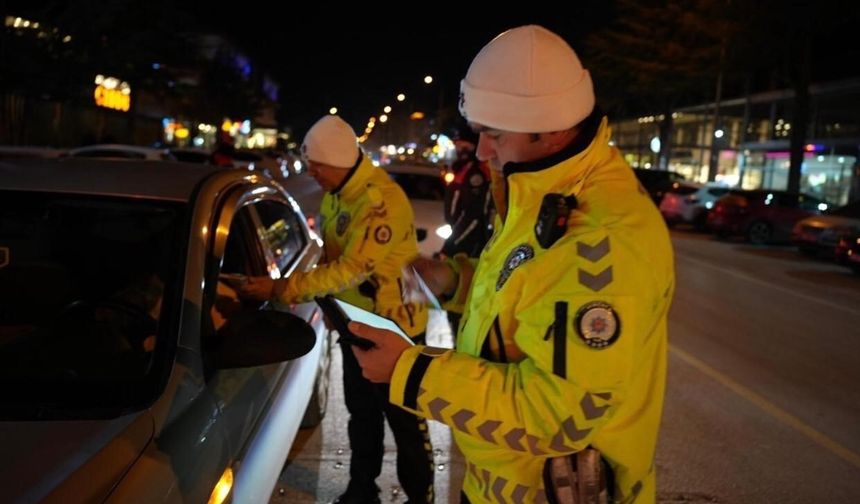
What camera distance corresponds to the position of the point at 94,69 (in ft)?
77.5

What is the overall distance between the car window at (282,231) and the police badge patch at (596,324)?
2.56 meters

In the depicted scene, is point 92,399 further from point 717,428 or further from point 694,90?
point 694,90

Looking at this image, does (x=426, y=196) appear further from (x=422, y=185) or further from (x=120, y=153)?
(x=120, y=153)

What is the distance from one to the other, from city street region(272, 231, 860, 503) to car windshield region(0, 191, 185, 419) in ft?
4.31

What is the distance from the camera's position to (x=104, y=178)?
3.03 m

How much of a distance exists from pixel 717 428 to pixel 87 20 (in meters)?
22.5

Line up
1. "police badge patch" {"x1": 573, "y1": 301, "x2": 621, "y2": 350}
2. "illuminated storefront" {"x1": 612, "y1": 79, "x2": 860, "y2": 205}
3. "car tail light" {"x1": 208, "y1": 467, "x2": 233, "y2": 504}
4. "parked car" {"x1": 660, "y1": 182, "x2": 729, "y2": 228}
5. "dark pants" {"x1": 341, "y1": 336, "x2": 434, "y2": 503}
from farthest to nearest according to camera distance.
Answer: "illuminated storefront" {"x1": 612, "y1": 79, "x2": 860, "y2": 205}, "parked car" {"x1": 660, "y1": 182, "x2": 729, "y2": 228}, "dark pants" {"x1": 341, "y1": 336, "x2": 434, "y2": 503}, "car tail light" {"x1": 208, "y1": 467, "x2": 233, "y2": 504}, "police badge patch" {"x1": 573, "y1": 301, "x2": 621, "y2": 350}

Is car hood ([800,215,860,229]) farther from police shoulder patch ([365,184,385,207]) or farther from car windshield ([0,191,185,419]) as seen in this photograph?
car windshield ([0,191,185,419])

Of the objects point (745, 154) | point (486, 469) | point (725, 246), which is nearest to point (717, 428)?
point (486, 469)

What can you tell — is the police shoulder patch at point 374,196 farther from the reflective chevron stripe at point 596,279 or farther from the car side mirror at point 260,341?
the reflective chevron stripe at point 596,279

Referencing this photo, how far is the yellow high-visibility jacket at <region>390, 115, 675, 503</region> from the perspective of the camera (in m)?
1.36

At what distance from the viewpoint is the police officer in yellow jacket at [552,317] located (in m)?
1.37

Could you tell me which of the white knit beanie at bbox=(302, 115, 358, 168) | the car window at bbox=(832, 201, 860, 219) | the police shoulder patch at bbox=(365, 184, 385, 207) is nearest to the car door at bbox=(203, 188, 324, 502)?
the white knit beanie at bbox=(302, 115, 358, 168)

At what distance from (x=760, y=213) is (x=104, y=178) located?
695 inches
